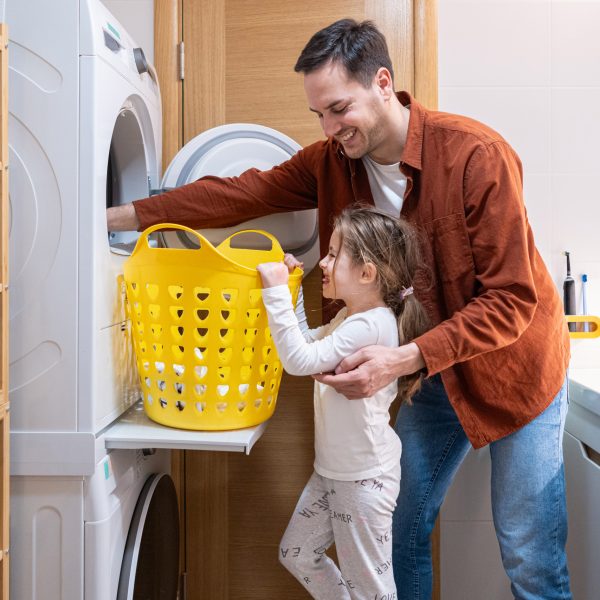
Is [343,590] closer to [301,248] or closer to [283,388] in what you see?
[283,388]

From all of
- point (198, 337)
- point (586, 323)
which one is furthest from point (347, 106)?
point (586, 323)

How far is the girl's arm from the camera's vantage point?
3.98ft

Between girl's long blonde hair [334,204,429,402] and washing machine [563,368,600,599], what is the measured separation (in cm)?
52

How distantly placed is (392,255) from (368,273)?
0.06m

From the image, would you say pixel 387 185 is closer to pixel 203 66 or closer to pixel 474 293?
pixel 474 293

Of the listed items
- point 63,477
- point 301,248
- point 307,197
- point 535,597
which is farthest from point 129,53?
point 535,597

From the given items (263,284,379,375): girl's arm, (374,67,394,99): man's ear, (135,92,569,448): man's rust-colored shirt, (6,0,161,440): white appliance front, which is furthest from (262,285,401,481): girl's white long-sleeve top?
(374,67,394,99): man's ear

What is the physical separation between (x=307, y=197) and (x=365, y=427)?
64 centimetres

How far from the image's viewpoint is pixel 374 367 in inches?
47.7

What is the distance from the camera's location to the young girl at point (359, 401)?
4.18 ft

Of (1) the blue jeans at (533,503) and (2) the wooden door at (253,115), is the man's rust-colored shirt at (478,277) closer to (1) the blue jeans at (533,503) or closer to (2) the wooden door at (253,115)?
(1) the blue jeans at (533,503)

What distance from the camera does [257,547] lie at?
1869mm

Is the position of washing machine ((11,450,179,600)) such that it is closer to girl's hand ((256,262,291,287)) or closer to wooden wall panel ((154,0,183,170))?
girl's hand ((256,262,291,287))

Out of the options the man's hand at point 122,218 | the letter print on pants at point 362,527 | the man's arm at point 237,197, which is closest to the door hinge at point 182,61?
the man's arm at point 237,197
